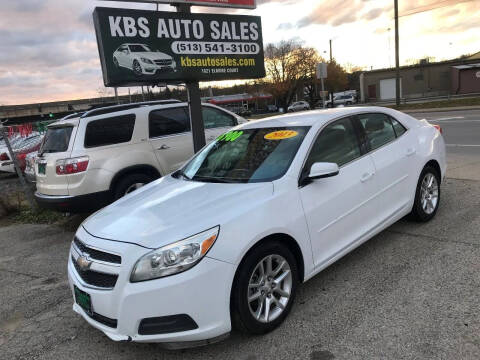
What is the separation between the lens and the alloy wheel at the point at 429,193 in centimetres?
469

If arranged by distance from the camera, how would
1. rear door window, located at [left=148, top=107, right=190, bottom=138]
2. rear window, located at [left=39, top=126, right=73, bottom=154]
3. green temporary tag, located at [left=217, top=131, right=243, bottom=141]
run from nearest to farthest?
green temporary tag, located at [left=217, top=131, right=243, bottom=141] → rear window, located at [left=39, top=126, right=73, bottom=154] → rear door window, located at [left=148, top=107, right=190, bottom=138]

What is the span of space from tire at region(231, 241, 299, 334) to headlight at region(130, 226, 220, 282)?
1.13ft

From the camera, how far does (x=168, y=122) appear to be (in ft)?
23.1

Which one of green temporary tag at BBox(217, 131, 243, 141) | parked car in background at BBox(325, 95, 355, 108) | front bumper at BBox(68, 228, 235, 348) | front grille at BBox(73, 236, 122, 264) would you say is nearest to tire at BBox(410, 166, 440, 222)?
green temporary tag at BBox(217, 131, 243, 141)

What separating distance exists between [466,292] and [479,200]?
9.09ft

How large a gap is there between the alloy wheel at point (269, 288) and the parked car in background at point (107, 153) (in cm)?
375

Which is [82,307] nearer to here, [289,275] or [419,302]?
[289,275]

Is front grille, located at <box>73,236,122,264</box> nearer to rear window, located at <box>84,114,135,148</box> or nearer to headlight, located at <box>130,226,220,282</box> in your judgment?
headlight, located at <box>130,226,220,282</box>

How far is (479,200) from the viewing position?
549 centimetres

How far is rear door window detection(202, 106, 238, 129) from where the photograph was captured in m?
7.80

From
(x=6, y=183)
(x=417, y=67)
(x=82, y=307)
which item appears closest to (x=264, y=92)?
(x=417, y=67)

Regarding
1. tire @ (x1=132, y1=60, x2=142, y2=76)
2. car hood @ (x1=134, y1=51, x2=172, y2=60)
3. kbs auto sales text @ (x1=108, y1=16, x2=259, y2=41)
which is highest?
kbs auto sales text @ (x1=108, y1=16, x2=259, y2=41)

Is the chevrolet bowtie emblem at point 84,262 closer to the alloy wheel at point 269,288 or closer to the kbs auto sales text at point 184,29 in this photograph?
the alloy wheel at point 269,288

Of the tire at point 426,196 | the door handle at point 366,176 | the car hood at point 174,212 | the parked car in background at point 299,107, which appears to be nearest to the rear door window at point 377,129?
the door handle at point 366,176
